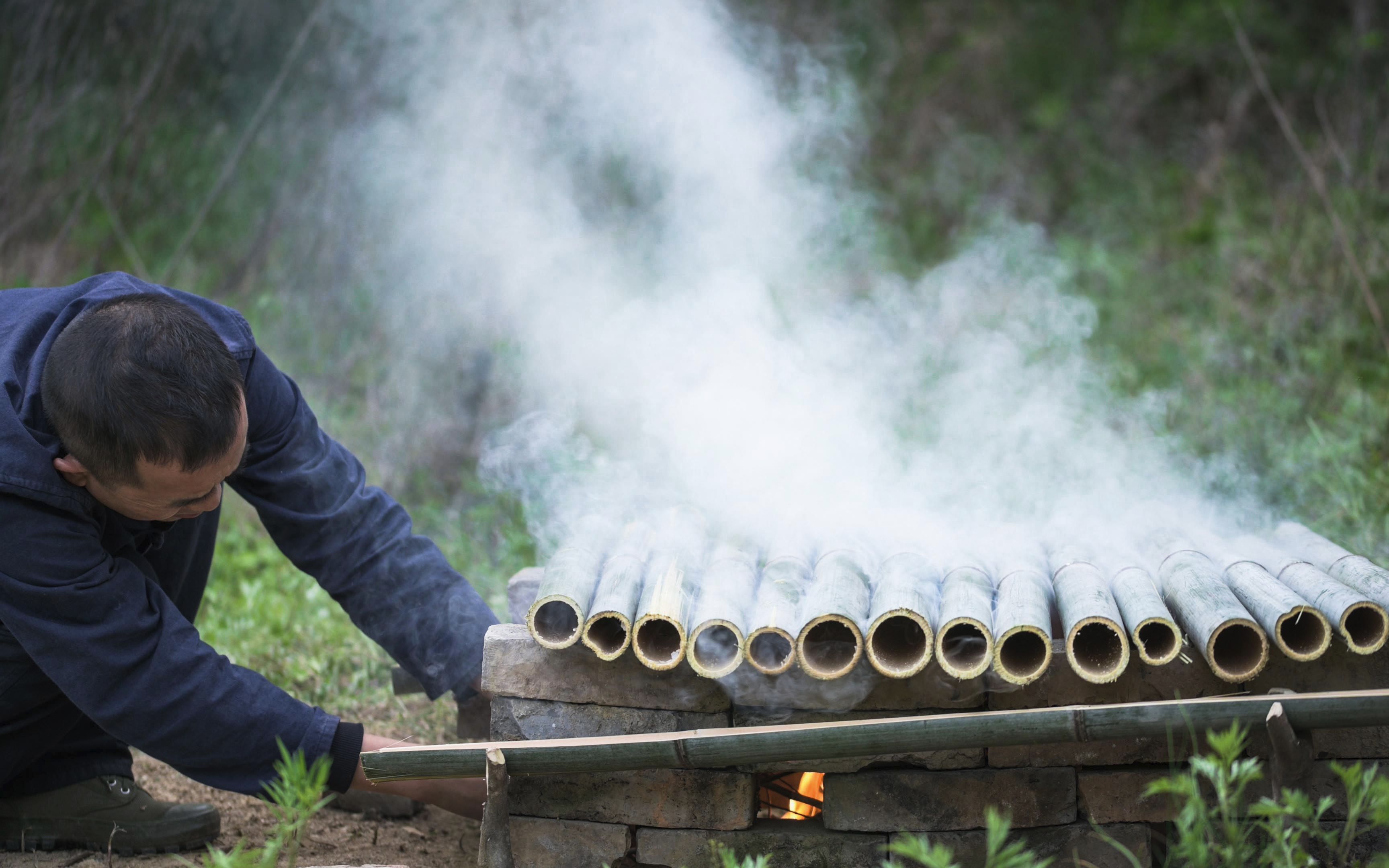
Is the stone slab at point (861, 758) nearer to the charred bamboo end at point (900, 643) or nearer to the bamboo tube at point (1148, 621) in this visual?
the charred bamboo end at point (900, 643)

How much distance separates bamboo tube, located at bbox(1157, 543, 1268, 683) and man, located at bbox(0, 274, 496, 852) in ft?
5.01

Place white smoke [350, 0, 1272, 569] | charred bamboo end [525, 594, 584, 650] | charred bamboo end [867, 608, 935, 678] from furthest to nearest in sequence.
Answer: white smoke [350, 0, 1272, 569] → charred bamboo end [525, 594, 584, 650] → charred bamboo end [867, 608, 935, 678]

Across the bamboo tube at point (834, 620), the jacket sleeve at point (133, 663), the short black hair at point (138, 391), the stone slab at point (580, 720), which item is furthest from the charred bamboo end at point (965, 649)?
the short black hair at point (138, 391)

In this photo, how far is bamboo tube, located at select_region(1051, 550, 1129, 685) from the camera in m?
2.10

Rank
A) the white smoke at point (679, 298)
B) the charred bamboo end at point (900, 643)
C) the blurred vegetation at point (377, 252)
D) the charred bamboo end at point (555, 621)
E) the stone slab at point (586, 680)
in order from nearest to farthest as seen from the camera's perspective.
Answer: the charred bamboo end at point (900, 643) < the charred bamboo end at point (555, 621) < the stone slab at point (586, 680) < the white smoke at point (679, 298) < the blurred vegetation at point (377, 252)

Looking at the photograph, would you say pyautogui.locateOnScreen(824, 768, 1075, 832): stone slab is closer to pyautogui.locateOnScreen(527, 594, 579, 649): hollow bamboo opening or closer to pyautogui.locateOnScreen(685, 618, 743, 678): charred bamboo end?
pyautogui.locateOnScreen(685, 618, 743, 678): charred bamboo end

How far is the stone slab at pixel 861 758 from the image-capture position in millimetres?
2312

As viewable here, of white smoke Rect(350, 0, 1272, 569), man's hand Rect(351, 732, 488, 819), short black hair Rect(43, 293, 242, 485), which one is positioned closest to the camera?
short black hair Rect(43, 293, 242, 485)

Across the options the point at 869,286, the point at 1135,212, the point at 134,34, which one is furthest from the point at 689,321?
the point at 1135,212

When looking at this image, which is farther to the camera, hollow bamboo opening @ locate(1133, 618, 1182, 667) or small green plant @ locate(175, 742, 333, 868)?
hollow bamboo opening @ locate(1133, 618, 1182, 667)

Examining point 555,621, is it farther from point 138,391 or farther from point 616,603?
point 138,391

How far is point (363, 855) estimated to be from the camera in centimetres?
277

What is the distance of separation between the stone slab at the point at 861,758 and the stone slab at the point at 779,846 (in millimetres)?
149

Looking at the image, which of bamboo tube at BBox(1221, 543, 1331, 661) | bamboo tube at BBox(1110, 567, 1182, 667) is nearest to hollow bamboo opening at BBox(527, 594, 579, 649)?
bamboo tube at BBox(1110, 567, 1182, 667)
